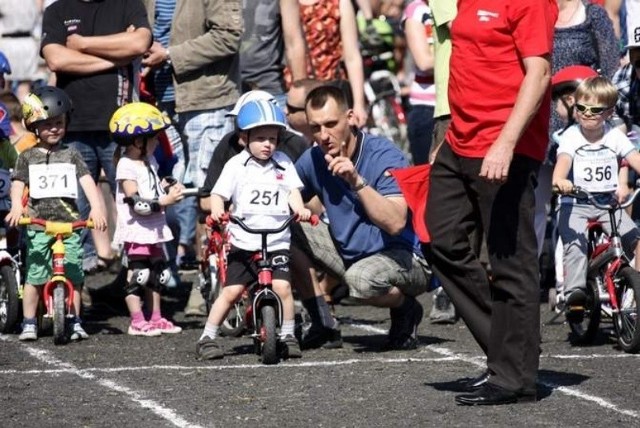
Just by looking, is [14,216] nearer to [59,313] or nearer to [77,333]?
[59,313]

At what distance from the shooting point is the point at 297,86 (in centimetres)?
1187

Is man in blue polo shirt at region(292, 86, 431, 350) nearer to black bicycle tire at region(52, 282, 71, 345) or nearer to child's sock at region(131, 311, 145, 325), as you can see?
child's sock at region(131, 311, 145, 325)

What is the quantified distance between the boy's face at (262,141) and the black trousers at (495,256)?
2048 mm

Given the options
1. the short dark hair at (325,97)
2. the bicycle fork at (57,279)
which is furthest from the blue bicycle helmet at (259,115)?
the bicycle fork at (57,279)

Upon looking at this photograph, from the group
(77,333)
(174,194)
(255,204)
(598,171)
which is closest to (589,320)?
(598,171)

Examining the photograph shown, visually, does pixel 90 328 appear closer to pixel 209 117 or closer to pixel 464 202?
pixel 209 117

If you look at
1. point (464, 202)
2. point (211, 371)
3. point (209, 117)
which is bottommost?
point (211, 371)

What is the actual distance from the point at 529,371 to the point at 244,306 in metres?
3.25

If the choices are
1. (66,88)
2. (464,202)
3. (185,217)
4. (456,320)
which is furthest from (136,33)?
(464,202)

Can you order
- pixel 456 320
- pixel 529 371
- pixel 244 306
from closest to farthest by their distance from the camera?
pixel 529 371 → pixel 244 306 → pixel 456 320

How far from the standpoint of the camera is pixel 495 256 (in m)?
7.97

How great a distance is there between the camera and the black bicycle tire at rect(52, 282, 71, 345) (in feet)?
34.4

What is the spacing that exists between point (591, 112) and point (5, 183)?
13.5 feet

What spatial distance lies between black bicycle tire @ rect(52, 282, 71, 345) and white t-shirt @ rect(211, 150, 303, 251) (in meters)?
1.28
